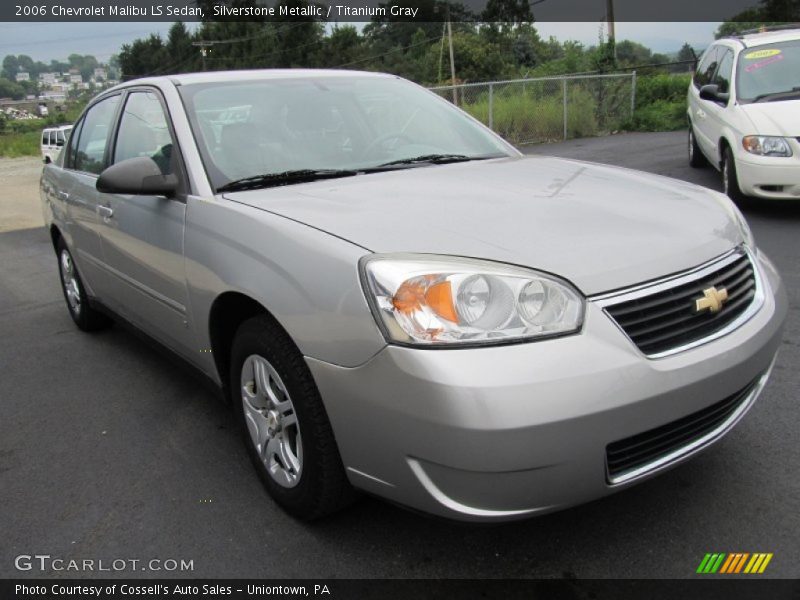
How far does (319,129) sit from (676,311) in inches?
72.0

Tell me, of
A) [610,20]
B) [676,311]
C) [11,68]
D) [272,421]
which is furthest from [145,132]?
[11,68]

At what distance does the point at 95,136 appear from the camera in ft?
14.2

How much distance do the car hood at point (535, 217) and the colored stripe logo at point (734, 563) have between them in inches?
35.9

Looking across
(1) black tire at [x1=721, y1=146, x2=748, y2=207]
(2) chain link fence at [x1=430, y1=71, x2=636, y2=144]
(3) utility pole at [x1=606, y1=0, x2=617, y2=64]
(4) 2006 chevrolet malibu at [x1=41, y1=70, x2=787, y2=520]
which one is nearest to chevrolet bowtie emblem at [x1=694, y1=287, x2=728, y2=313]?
(4) 2006 chevrolet malibu at [x1=41, y1=70, x2=787, y2=520]

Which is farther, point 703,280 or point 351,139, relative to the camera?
point 351,139

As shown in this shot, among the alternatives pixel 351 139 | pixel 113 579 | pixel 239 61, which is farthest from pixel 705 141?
pixel 239 61

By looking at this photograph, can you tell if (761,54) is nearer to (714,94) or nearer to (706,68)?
(714,94)

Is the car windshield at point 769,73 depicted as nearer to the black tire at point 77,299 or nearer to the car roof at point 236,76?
the car roof at point 236,76

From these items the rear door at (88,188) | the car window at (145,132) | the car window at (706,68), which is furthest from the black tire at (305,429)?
the car window at (706,68)

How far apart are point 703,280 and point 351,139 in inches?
67.4

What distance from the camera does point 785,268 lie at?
5258mm

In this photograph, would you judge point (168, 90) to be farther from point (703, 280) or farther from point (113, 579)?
point (703, 280)

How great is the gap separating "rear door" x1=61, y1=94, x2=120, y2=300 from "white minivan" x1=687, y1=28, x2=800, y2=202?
557cm

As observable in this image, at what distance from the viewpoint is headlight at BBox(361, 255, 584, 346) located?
1.94 meters
